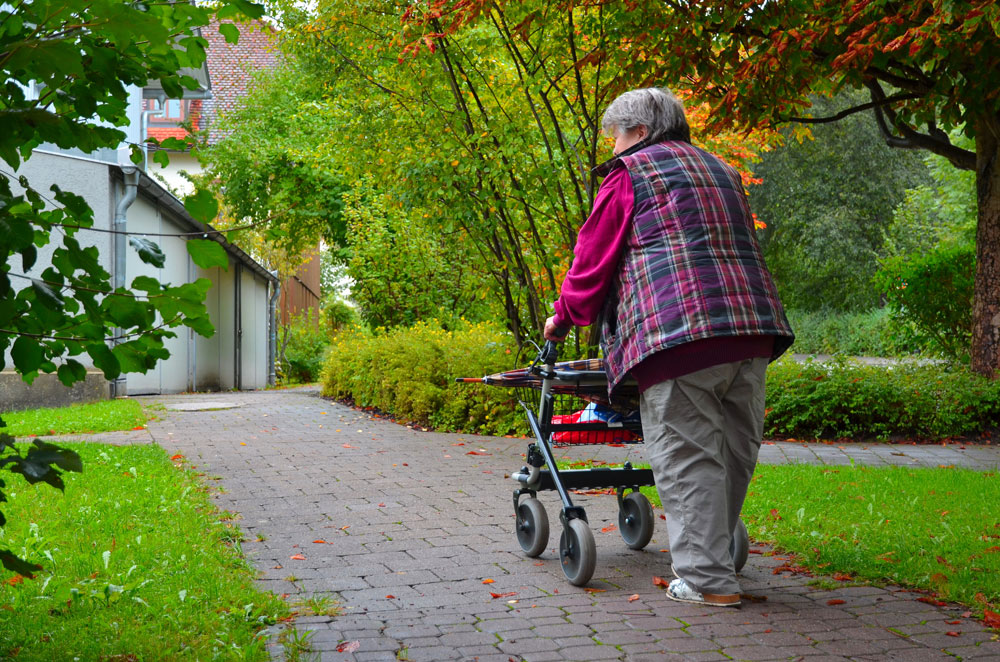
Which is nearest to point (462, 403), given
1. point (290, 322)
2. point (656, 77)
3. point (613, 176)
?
point (656, 77)

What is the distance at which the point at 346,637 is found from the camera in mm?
3410

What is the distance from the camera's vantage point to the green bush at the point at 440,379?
32.4 feet

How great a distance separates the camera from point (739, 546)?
424 centimetres

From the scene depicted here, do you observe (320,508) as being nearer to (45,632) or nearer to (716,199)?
(45,632)

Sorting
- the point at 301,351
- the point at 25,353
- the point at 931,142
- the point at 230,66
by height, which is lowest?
the point at 301,351

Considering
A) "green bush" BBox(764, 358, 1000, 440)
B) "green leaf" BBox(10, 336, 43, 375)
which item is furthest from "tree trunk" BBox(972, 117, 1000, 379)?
"green leaf" BBox(10, 336, 43, 375)

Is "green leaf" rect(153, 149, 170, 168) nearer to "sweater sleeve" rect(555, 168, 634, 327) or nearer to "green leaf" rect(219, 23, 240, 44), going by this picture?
"green leaf" rect(219, 23, 240, 44)

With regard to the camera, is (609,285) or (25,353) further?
(609,285)

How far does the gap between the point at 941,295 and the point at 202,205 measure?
1124 cm

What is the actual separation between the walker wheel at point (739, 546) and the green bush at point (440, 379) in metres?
5.37

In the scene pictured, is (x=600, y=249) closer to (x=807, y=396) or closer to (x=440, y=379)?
(x=807, y=396)

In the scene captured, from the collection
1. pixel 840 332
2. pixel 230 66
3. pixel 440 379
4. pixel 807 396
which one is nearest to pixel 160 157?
pixel 807 396

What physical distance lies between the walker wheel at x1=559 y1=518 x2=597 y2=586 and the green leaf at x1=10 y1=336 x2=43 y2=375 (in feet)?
7.37

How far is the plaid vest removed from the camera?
3676mm
